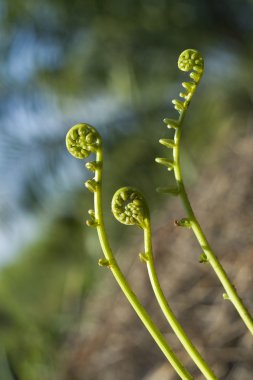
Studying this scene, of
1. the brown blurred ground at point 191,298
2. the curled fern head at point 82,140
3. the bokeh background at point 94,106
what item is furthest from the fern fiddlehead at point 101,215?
the bokeh background at point 94,106

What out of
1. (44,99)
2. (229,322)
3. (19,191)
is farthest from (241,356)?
(44,99)

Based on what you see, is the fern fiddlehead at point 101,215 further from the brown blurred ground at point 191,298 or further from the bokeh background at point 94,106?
the bokeh background at point 94,106

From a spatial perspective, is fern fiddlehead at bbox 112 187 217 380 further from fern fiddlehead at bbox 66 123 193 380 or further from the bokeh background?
the bokeh background

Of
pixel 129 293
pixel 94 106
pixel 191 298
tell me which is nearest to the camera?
pixel 129 293

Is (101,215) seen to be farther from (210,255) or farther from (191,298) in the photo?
(191,298)

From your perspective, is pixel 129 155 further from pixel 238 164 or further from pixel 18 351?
pixel 18 351

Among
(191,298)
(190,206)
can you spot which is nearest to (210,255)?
(190,206)

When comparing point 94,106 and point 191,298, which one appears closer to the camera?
point 191,298
